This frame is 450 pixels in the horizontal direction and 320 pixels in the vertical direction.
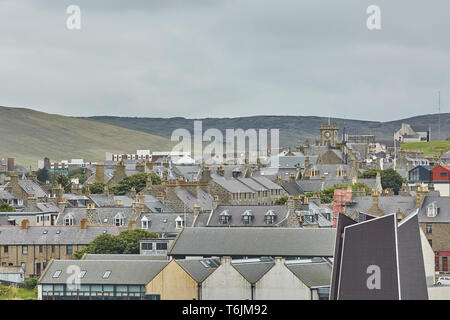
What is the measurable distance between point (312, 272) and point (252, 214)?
97.8 feet

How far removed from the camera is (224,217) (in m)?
84.2

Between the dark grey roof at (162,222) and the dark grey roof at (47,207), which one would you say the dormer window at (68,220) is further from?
the dark grey roof at (47,207)

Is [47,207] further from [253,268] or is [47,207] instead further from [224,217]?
[253,268]

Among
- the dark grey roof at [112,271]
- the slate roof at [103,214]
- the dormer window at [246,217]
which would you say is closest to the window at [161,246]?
the dormer window at [246,217]

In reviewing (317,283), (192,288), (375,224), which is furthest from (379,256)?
(192,288)

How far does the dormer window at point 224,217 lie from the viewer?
83812 millimetres

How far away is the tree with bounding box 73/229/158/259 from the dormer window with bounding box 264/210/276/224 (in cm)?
1255

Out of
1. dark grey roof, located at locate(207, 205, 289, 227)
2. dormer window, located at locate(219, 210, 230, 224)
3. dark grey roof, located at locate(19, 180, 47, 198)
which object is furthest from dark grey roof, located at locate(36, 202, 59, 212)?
dormer window, located at locate(219, 210, 230, 224)

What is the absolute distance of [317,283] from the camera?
53344 mm

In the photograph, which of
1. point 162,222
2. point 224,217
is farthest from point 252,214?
point 162,222

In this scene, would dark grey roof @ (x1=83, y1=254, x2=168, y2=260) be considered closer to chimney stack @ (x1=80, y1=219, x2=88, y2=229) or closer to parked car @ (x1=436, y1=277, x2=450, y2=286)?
chimney stack @ (x1=80, y1=219, x2=88, y2=229)

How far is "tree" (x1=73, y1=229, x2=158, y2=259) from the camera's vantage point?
72750 mm
